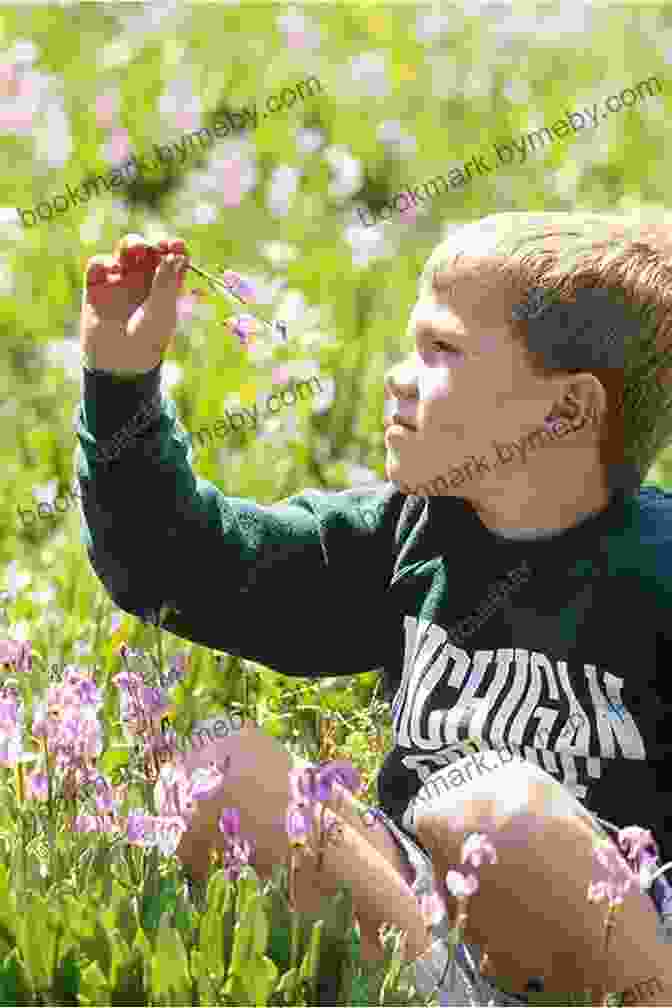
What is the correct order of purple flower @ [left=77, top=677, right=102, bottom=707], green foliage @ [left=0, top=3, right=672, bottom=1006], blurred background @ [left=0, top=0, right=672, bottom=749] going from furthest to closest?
blurred background @ [left=0, top=0, right=672, bottom=749]
purple flower @ [left=77, top=677, right=102, bottom=707]
green foliage @ [left=0, top=3, right=672, bottom=1006]

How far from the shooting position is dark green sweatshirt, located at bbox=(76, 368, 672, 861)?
2346 millimetres

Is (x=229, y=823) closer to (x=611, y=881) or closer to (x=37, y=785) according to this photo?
(x=37, y=785)

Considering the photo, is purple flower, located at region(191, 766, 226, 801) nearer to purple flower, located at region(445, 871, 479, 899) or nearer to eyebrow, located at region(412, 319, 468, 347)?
purple flower, located at region(445, 871, 479, 899)

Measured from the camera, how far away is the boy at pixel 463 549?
2.30 m

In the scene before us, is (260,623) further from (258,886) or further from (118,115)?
(118,115)

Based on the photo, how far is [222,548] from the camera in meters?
2.55

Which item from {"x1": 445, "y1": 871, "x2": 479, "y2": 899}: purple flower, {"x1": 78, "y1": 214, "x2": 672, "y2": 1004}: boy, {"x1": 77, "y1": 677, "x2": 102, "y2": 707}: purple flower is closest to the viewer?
{"x1": 445, "y1": 871, "x2": 479, "y2": 899}: purple flower

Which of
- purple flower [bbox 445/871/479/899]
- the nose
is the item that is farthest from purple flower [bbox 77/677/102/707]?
the nose

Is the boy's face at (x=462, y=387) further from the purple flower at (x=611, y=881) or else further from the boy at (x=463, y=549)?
the purple flower at (x=611, y=881)

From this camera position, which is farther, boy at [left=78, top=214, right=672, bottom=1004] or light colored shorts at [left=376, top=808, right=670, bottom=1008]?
boy at [left=78, top=214, right=672, bottom=1004]

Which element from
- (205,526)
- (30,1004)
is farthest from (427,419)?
(30,1004)

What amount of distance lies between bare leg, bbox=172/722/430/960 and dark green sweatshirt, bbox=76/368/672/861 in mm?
240

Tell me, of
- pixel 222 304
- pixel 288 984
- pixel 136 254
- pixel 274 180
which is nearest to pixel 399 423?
pixel 136 254

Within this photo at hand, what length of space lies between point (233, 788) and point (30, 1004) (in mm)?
377
